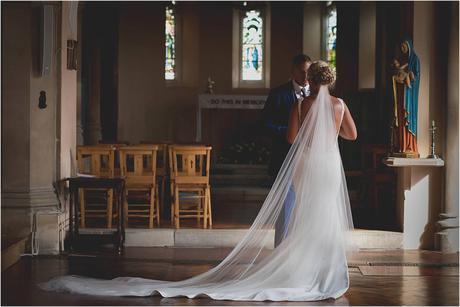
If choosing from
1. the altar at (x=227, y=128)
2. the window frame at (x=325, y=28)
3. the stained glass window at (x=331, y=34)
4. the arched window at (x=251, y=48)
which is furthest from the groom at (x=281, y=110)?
the arched window at (x=251, y=48)

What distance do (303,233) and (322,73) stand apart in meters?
1.15

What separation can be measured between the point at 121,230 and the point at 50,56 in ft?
5.77

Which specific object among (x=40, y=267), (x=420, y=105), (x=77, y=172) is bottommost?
(x=40, y=267)

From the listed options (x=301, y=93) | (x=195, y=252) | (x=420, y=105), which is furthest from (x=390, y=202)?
(x=301, y=93)

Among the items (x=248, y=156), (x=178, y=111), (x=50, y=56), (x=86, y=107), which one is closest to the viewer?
(x=50, y=56)

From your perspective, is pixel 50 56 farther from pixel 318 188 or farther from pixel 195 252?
pixel 318 188

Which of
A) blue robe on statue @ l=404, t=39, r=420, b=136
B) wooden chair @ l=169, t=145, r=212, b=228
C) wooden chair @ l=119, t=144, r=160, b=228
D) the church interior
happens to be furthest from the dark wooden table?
blue robe on statue @ l=404, t=39, r=420, b=136

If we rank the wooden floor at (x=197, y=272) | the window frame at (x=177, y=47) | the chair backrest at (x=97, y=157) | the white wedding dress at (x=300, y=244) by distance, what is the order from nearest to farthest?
the wooden floor at (x=197, y=272) < the white wedding dress at (x=300, y=244) < the chair backrest at (x=97, y=157) < the window frame at (x=177, y=47)

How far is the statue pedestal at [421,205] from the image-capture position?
827cm

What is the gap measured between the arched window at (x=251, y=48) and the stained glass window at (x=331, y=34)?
1249mm

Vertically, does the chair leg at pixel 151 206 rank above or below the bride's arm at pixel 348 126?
below

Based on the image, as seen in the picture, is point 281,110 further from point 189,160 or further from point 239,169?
point 239,169

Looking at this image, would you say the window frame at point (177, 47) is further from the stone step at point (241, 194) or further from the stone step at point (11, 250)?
the stone step at point (11, 250)

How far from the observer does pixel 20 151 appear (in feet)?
25.4
